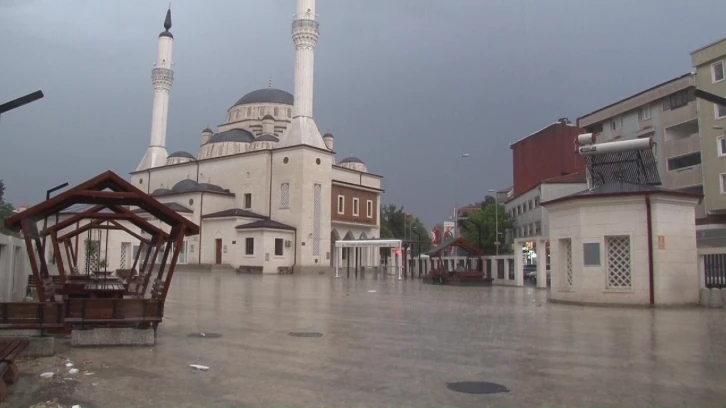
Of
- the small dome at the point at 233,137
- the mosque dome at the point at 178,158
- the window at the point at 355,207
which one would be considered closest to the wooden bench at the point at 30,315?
the window at the point at 355,207

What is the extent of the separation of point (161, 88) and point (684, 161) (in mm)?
52764

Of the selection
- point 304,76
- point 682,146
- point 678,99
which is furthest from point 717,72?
point 304,76

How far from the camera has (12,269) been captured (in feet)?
47.8

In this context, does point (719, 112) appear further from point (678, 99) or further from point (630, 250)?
point (630, 250)

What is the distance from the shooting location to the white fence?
13.4 meters

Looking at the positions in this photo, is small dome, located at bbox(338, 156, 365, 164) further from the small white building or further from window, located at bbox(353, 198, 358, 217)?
the small white building

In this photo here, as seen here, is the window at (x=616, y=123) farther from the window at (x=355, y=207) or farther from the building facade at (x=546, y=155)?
the window at (x=355, y=207)

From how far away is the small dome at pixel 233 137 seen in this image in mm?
67188

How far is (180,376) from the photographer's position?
664 cm

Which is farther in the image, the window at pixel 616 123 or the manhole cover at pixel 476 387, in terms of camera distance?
the window at pixel 616 123

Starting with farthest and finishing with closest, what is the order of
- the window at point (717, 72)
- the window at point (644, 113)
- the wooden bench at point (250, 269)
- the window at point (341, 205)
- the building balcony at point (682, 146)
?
the window at point (341, 205)
the wooden bench at point (250, 269)
the window at point (644, 113)
the building balcony at point (682, 146)
the window at point (717, 72)

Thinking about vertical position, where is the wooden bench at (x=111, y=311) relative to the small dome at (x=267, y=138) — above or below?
below

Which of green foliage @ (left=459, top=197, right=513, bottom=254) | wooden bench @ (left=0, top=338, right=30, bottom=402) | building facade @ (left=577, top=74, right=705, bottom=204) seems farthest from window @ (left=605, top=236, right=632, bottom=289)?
green foliage @ (left=459, top=197, right=513, bottom=254)

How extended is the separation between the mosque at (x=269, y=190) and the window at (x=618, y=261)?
36.9 metres
